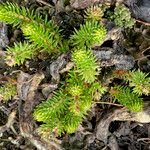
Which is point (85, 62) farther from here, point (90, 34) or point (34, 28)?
point (34, 28)

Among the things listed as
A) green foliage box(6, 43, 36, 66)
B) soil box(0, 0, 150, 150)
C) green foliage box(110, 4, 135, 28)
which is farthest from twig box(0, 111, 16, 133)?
green foliage box(110, 4, 135, 28)

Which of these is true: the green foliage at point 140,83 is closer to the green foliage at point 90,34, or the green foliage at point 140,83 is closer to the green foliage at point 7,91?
the green foliage at point 90,34

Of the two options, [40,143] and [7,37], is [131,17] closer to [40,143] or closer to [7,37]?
[7,37]

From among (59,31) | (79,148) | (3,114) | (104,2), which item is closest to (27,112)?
(3,114)

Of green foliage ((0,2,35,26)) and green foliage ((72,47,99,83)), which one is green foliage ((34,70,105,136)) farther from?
green foliage ((0,2,35,26))

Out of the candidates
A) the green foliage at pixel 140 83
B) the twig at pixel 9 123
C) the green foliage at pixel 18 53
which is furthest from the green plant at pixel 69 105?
the twig at pixel 9 123

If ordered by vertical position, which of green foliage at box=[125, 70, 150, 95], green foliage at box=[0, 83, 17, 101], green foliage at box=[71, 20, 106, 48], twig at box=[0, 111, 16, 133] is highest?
green foliage at box=[71, 20, 106, 48]
